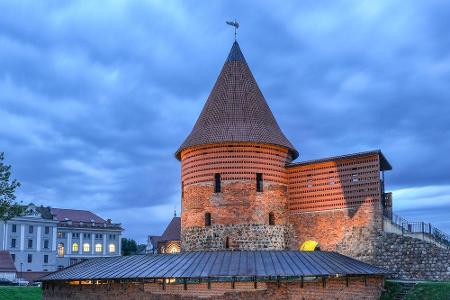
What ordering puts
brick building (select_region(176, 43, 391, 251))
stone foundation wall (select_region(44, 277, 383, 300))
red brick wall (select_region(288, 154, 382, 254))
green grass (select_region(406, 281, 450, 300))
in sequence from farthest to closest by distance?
brick building (select_region(176, 43, 391, 251)) → red brick wall (select_region(288, 154, 382, 254)) → green grass (select_region(406, 281, 450, 300)) → stone foundation wall (select_region(44, 277, 383, 300))

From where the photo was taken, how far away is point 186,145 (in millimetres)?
25906

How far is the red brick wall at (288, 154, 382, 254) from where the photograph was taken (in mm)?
23016

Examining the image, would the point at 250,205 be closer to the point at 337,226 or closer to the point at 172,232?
the point at 337,226

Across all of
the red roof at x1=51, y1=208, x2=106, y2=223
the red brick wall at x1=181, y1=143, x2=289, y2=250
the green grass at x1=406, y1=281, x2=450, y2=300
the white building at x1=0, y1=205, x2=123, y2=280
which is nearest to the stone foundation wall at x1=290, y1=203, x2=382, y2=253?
the red brick wall at x1=181, y1=143, x2=289, y2=250

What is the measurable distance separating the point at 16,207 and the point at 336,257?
48.2 ft

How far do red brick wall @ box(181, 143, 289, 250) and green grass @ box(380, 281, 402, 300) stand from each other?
578cm

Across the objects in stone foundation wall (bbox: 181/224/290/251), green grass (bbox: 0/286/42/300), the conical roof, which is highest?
the conical roof

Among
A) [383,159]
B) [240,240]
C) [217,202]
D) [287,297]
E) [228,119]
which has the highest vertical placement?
[228,119]

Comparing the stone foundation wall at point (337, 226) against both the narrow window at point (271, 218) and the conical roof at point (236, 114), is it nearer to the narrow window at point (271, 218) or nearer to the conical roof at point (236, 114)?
the narrow window at point (271, 218)

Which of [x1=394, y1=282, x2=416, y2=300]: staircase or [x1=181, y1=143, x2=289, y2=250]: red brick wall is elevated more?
[x1=181, y1=143, x2=289, y2=250]: red brick wall

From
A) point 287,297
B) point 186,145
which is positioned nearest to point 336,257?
point 287,297

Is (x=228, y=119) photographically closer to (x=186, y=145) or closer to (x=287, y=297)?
(x=186, y=145)

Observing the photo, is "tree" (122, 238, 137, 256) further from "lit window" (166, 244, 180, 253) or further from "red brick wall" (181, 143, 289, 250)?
"red brick wall" (181, 143, 289, 250)

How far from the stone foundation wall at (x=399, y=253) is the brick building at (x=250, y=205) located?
272 mm
